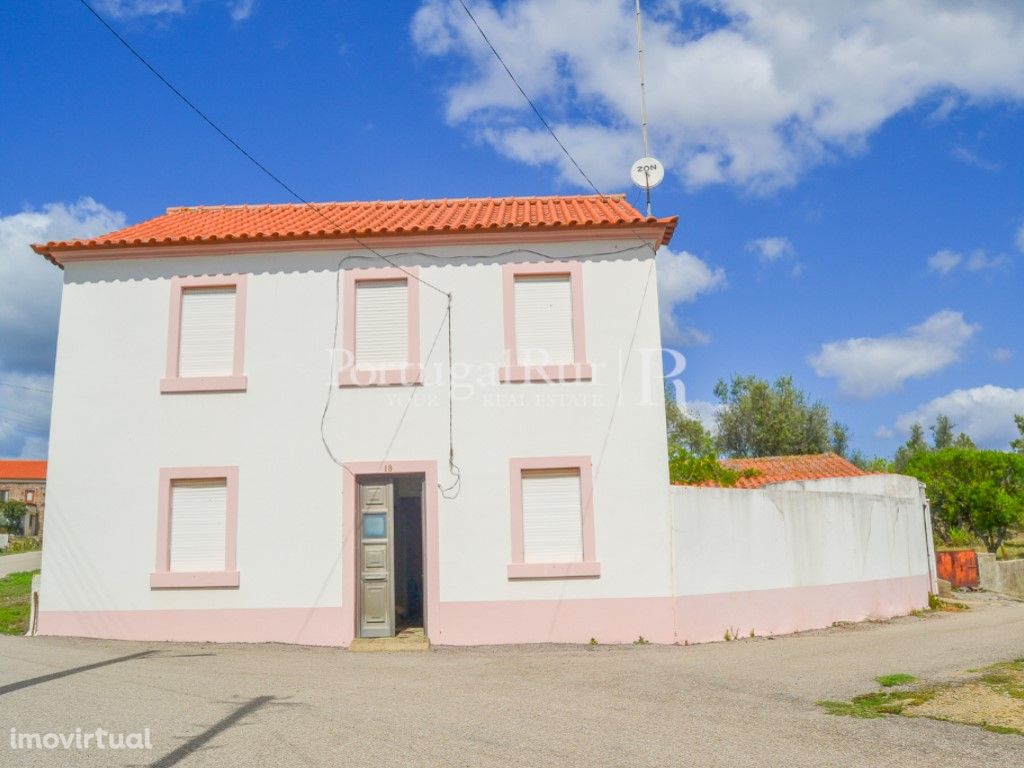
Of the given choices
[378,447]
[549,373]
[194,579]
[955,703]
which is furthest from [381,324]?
[955,703]

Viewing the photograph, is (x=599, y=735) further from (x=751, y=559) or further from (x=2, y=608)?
(x=2, y=608)

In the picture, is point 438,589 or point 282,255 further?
point 282,255

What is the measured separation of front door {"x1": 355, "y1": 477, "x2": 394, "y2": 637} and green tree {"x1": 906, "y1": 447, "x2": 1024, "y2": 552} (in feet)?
82.0

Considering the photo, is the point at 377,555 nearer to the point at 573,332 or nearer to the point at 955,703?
the point at 573,332

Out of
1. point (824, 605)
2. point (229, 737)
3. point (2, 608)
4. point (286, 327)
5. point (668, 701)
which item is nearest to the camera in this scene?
point (229, 737)

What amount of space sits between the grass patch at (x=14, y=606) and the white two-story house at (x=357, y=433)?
1288 mm

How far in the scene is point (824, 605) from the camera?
45.2 feet

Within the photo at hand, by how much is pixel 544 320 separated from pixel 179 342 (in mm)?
5685

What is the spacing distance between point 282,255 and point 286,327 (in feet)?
3.86

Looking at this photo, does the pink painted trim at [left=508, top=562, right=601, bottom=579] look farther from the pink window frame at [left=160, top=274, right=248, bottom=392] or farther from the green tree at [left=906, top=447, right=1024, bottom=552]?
the green tree at [left=906, top=447, right=1024, bottom=552]

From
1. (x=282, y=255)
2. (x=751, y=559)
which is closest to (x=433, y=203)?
(x=282, y=255)

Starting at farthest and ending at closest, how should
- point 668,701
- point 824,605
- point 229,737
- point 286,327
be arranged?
point 824,605 → point 286,327 → point 668,701 → point 229,737

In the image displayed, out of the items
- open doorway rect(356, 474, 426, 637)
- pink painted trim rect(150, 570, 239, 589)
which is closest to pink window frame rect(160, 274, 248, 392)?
Answer: open doorway rect(356, 474, 426, 637)

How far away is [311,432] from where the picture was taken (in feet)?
40.2
